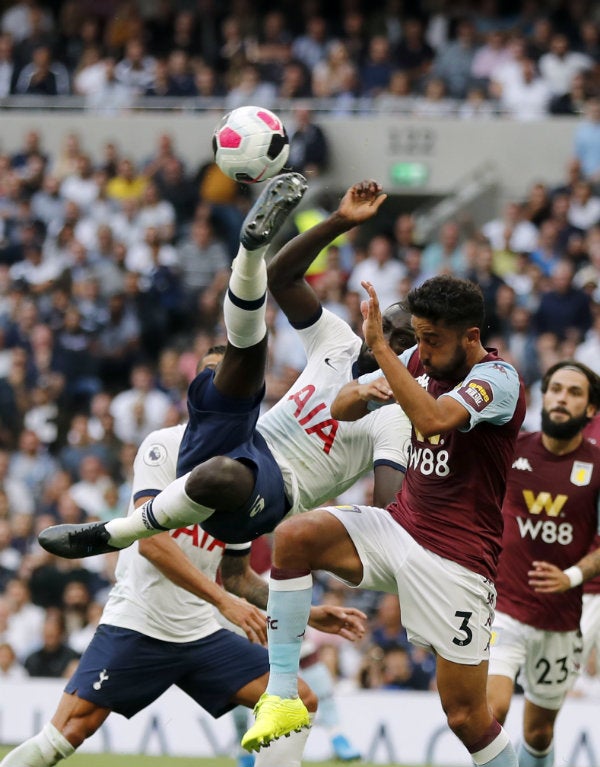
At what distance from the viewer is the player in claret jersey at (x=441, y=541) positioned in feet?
21.9

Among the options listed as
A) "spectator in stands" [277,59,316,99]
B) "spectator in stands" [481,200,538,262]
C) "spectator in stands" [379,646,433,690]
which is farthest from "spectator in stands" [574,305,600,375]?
"spectator in stands" [277,59,316,99]

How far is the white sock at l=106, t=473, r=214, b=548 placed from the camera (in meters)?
6.74

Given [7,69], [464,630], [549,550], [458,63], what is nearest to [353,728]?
[549,550]

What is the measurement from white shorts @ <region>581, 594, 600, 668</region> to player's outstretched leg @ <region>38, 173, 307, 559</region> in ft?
12.8

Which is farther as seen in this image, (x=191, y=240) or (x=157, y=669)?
(x=191, y=240)

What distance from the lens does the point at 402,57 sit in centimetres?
1998

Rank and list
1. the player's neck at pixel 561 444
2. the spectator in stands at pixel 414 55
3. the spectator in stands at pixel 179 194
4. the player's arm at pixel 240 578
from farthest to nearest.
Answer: the spectator in stands at pixel 414 55
the spectator in stands at pixel 179 194
the player's neck at pixel 561 444
the player's arm at pixel 240 578

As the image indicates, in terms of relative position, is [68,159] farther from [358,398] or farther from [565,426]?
[358,398]

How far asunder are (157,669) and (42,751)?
737 mm

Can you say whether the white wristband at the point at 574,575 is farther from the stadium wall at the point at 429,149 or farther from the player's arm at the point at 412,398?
the stadium wall at the point at 429,149

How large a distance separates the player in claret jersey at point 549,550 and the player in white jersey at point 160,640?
167 cm

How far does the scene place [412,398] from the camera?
6.38m

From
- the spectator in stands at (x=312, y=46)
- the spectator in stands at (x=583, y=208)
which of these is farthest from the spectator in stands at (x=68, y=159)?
the spectator in stands at (x=583, y=208)

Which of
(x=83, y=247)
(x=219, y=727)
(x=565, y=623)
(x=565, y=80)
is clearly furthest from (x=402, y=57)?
(x=565, y=623)
